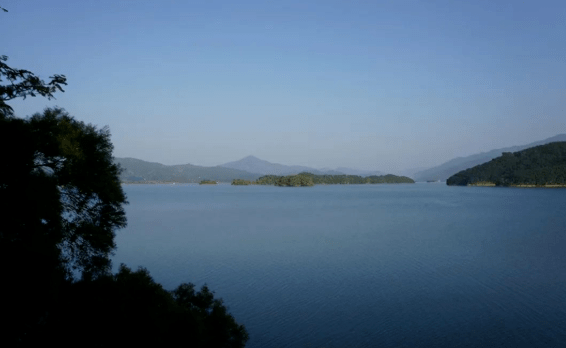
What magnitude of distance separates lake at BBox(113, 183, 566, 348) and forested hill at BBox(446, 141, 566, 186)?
114m

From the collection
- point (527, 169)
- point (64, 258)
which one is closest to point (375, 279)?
point (64, 258)

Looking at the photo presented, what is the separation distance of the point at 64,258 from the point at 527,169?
164169 mm

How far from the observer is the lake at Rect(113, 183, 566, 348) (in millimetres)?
11883

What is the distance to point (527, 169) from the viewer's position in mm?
145250

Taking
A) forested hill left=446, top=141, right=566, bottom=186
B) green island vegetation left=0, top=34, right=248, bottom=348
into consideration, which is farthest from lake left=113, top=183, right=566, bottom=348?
forested hill left=446, top=141, right=566, bottom=186

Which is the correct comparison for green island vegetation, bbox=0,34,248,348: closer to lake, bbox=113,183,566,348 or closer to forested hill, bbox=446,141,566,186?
lake, bbox=113,183,566,348

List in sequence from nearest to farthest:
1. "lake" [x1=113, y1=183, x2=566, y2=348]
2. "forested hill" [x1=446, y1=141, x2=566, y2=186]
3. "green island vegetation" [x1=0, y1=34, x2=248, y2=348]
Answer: "green island vegetation" [x1=0, y1=34, x2=248, y2=348], "lake" [x1=113, y1=183, x2=566, y2=348], "forested hill" [x1=446, y1=141, x2=566, y2=186]

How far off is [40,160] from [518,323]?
45.0ft

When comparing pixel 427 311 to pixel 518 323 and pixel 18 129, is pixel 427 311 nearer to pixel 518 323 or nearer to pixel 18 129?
pixel 518 323

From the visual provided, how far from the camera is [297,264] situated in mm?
21031

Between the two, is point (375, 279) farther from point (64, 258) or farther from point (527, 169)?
point (527, 169)

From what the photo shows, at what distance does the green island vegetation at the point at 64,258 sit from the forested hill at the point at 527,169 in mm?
148712

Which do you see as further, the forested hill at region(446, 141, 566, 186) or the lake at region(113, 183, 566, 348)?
the forested hill at region(446, 141, 566, 186)

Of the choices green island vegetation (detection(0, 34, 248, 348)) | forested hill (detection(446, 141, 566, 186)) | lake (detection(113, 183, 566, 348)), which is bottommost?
lake (detection(113, 183, 566, 348))
